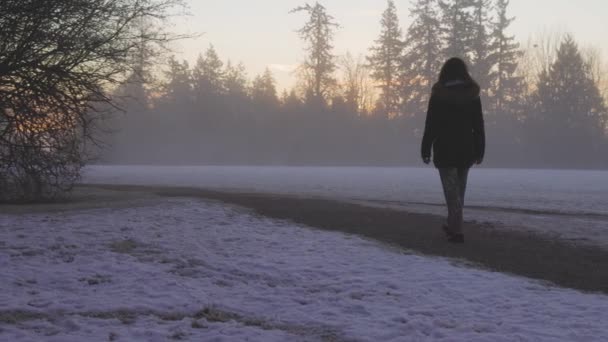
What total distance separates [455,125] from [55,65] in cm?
645

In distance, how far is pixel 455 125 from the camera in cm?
635

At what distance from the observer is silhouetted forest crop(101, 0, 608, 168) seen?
4872cm

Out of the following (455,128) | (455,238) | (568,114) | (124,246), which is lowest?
(124,246)

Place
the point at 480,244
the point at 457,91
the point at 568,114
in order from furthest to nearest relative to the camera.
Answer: the point at 568,114, the point at 480,244, the point at 457,91

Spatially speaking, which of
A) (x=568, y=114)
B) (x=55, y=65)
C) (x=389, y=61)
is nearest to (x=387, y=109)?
(x=389, y=61)

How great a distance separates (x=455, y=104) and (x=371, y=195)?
9.63 meters

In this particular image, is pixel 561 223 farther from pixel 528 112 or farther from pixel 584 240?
pixel 528 112

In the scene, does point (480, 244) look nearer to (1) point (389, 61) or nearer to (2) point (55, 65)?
(2) point (55, 65)

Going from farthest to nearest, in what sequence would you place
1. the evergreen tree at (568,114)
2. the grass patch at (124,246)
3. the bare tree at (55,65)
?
the evergreen tree at (568,114), the bare tree at (55,65), the grass patch at (124,246)

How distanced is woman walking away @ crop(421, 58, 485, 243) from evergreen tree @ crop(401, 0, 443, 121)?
154 feet

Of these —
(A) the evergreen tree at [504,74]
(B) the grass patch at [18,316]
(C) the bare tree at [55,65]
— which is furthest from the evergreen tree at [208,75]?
(B) the grass patch at [18,316]

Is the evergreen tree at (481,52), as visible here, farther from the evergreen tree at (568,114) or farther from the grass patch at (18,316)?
the grass patch at (18,316)

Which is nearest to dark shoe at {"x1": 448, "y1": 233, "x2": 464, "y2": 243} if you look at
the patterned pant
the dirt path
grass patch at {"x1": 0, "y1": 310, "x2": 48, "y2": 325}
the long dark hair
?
the dirt path

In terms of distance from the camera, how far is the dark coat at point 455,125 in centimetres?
630
